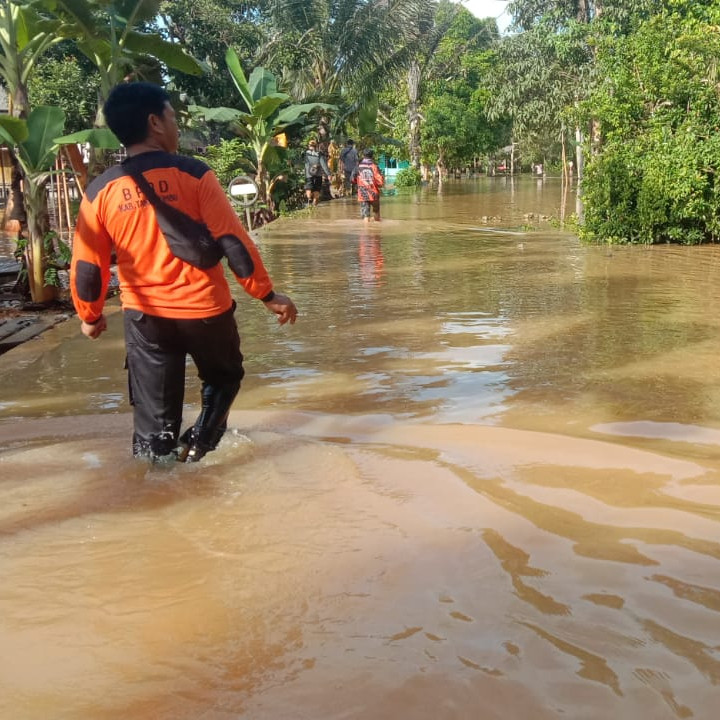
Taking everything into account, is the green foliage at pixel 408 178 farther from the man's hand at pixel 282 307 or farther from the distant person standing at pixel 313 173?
the man's hand at pixel 282 307

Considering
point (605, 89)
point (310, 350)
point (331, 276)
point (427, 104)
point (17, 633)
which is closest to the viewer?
point (17, 633)

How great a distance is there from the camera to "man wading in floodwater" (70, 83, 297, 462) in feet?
11.5

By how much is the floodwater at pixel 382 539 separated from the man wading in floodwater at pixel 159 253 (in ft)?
1.93

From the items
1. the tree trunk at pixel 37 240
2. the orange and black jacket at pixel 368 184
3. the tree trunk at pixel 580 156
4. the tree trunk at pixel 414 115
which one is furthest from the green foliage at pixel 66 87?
the tree trunk at pixel 414 115

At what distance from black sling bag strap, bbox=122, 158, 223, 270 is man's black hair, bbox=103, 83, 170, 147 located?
144 mm

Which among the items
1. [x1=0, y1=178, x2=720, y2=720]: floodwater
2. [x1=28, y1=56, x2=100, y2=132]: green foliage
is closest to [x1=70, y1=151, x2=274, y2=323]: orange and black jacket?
[x1=0, y1=178, x2=720, y2=720]: floodwater

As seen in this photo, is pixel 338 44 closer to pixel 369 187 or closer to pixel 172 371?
pixel 369 187

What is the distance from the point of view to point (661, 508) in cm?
341

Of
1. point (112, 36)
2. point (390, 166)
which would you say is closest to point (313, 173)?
point (112, 36)

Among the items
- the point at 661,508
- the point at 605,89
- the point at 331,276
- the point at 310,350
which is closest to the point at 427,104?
the point at 605,89

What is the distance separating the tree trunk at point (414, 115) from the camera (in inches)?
1773

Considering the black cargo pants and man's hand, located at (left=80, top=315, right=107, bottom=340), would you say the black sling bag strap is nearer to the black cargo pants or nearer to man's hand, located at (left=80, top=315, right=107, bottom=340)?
the black cargo pants

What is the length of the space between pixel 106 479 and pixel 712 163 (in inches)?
408

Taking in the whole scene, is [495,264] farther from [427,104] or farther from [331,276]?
[427,104]
